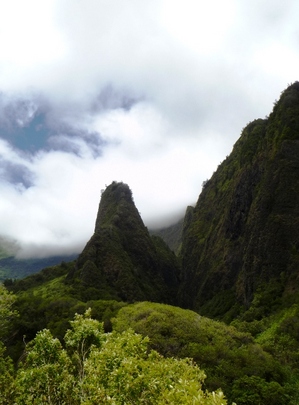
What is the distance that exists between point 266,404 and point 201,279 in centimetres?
11189

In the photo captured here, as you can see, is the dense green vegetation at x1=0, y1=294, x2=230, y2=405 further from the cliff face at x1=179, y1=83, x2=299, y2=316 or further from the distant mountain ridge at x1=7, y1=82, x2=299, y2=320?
the cliff face at x1=179, y1=83, x2=299, y2=316

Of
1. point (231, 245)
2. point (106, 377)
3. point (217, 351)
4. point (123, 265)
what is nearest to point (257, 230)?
point (231, 245)

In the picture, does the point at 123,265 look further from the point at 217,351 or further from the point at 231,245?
the point at 217,351

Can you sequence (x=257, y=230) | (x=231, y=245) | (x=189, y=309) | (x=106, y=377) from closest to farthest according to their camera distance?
(x=106, y=377) < (x=257, y=230) < (x=189, y=309) < (x=231, y=245)

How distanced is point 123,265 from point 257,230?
74.7 meters

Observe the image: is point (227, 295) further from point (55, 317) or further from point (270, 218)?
point (55, 317)

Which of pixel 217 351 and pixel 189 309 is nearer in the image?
pixel 217 351

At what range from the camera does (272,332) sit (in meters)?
57.5

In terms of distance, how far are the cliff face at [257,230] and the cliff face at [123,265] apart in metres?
22.7

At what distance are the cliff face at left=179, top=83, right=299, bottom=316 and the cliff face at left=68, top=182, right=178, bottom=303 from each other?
2267 centimetres

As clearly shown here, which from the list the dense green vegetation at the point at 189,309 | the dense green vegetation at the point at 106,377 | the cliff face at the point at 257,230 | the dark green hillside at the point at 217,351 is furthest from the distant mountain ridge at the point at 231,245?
the dense green vegetation at the point at 106,377

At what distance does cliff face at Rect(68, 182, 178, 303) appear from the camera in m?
134

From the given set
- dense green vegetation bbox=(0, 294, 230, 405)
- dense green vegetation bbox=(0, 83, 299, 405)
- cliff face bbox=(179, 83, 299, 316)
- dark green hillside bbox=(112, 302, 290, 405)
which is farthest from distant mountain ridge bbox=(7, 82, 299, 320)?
dense green vegetation bbox=(0, 294, 230, 405)

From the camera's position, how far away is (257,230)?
92.3 meters
